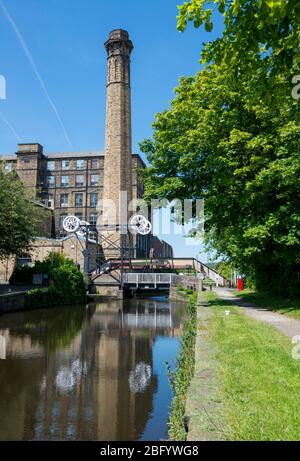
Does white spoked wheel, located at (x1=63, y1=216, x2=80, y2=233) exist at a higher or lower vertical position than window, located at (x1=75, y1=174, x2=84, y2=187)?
lower

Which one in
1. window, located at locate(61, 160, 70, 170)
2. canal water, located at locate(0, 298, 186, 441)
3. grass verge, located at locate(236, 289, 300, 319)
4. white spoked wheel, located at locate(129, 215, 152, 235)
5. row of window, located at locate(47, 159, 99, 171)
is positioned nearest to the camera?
canal water, located at locate(0, 298, 186, 441)

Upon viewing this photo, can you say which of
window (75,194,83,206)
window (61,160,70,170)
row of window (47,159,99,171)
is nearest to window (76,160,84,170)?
row of window (47,159,99,171)

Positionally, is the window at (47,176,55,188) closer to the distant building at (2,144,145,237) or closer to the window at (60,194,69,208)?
the distant building at (2,144,145,237)

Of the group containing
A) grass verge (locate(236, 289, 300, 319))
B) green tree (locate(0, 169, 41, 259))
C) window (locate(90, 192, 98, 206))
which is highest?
window (locate(90, 192, 98, 206))

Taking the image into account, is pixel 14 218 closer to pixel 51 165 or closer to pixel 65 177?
pixel 65 177

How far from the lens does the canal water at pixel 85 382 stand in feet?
21.7

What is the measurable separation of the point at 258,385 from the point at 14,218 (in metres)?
21.6

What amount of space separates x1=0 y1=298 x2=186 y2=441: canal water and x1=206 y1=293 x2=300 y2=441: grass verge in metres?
1.55

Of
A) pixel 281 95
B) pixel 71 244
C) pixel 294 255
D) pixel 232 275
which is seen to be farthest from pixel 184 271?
pixel 281 95

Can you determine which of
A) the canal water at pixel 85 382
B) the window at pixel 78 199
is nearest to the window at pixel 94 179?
the window at pixel 78 199

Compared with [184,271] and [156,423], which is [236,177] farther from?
[184,271]

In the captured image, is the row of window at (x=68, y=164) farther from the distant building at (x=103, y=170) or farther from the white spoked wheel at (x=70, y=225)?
the white spoked wheel at (x=70, y=225)

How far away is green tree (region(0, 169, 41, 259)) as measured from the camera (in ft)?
79.3
